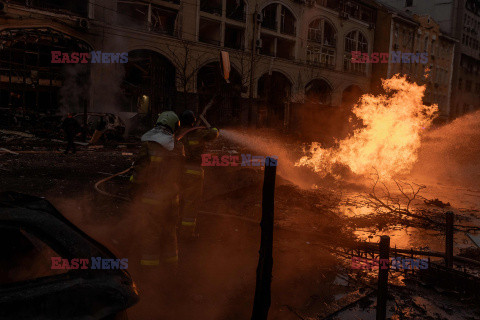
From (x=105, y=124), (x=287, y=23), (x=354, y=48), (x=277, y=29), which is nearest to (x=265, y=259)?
(x=105, y=124)

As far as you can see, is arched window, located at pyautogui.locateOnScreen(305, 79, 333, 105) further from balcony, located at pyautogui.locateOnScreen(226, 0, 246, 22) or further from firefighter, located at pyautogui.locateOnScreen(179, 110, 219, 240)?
firefighter, located at pyautogui.locateOnScreen(179, 110, 219, 240)

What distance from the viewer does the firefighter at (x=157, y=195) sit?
444 centimetres

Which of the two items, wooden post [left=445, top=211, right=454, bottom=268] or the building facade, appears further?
the building facade

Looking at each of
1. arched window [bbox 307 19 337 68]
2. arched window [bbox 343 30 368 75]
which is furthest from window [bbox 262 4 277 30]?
arched window [bbox 343 30 368 75]

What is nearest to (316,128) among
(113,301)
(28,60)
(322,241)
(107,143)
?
(107,143)

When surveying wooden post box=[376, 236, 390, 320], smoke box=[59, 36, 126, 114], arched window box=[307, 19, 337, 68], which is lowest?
wooden post box=[376, 236, 390, 320]

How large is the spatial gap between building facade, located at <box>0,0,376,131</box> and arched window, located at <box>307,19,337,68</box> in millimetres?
109

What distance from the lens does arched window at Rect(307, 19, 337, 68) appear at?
34562mm

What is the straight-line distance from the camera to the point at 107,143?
19.6m

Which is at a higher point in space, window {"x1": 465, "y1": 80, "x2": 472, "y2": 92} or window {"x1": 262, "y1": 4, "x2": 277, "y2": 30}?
window {"x1": 262, "y1": 4, "x2": 277, "y2": 30}

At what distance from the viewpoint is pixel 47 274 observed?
90.1 inches

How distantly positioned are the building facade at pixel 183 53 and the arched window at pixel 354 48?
0.15m

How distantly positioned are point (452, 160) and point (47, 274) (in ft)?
70.9

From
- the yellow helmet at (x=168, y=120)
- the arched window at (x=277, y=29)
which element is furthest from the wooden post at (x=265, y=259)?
the arched window at (x=277, y=29)
